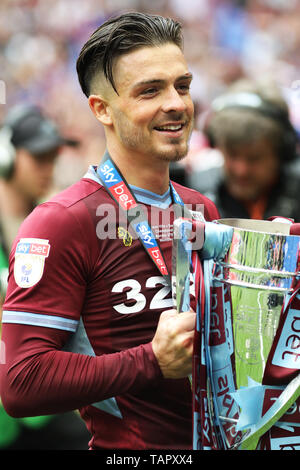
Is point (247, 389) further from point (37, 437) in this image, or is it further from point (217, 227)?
point (37, 437)

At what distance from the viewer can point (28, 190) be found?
14.7ft

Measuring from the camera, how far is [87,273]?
6.81 ft

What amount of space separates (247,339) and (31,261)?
625 millimetres

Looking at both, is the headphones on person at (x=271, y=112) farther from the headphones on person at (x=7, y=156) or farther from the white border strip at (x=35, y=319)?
the white border strip at (x=35, y=319)

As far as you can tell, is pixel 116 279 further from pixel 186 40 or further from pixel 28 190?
pixel 186 40

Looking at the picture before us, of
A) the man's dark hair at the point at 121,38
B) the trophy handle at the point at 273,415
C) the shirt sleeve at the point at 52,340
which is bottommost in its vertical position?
the trophy handle at the point at 273,415

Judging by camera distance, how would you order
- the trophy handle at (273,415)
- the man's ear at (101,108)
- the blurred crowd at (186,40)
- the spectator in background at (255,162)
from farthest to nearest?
the blurred crowd at (186,40), the spectator in background at (255,162), the man's ear at (101,108), the trophy handle at (273,415)

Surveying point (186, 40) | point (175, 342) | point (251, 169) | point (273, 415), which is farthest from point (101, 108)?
point (186, 40)

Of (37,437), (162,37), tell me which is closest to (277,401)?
(162,37)

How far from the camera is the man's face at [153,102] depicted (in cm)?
211

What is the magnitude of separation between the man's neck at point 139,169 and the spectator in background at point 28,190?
2.13m

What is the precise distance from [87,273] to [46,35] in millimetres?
7483

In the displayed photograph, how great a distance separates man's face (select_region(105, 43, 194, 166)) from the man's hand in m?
0.51

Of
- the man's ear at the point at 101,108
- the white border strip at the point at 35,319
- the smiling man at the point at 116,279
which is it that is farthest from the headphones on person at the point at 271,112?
the white border strip at the point at 35,319
